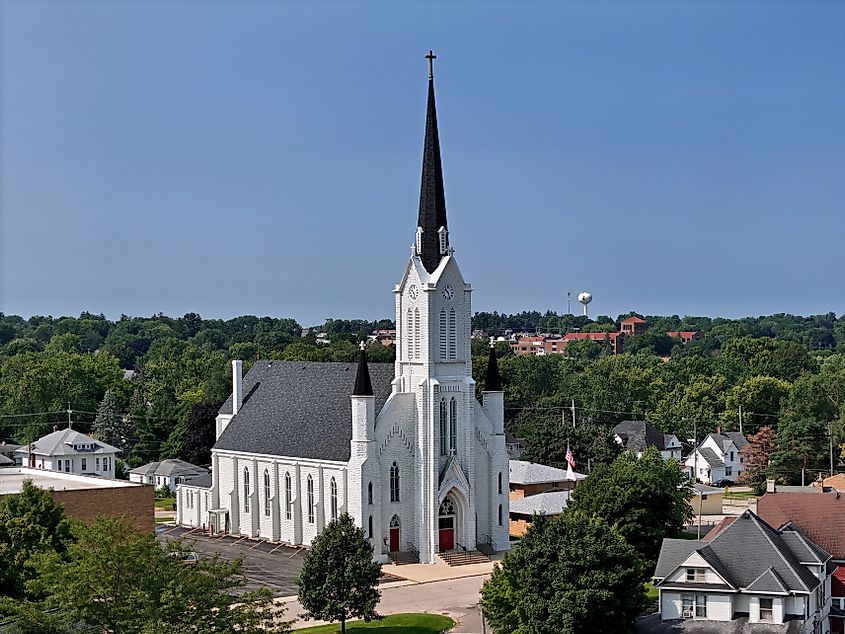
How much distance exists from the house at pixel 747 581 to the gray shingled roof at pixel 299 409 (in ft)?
70.6

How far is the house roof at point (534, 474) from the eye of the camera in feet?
263

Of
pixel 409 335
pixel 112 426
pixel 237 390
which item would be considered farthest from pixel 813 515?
pixel 112 426

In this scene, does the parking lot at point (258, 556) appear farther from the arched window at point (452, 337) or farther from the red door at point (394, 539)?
the arched window at point (452, 337)

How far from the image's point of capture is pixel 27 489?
154ft

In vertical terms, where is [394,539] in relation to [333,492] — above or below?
below

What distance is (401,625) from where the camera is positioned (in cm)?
5056

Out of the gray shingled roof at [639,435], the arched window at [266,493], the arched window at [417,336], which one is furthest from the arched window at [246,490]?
the gray shingled roof at [639,435]

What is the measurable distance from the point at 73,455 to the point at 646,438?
47.4 m

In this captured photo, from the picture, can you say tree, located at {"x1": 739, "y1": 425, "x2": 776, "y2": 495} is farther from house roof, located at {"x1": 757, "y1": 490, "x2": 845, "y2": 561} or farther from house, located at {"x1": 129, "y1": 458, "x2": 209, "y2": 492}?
house, located at {"x1": 129, "y1": 458, "x2": 209, "y2": 492}

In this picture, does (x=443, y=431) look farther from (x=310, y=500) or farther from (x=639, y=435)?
(x=639, y=435)

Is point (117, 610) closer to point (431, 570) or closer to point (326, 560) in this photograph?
point (326, 560)

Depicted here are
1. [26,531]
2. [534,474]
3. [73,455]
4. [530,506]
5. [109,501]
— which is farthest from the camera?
[73,455]

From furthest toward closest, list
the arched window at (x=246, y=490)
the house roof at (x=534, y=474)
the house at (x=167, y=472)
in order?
the house at (x=167, y=472) < the house roof at (x=534, y=474) < the arched window at (x=246, y=490)

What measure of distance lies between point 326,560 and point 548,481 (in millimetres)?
33350
